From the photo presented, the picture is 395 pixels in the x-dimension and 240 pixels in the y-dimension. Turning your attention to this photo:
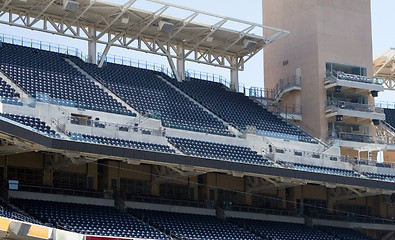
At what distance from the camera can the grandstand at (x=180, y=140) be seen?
37750mm

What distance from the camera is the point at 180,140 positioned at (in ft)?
141

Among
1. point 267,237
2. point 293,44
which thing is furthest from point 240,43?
point 267,237

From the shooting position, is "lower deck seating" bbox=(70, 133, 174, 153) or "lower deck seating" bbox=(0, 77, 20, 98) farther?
"lower deck seating" bbox=(0, 77, 20, 98)

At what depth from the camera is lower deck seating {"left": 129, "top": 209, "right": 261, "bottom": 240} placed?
132 ft

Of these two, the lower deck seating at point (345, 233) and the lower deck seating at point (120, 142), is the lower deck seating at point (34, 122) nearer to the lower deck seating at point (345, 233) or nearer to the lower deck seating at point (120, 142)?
the lower deck seating at point (120, 142)

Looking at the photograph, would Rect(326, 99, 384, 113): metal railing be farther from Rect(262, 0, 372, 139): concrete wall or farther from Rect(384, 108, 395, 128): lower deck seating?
Rect(384, 108, 395, 128): lower deck seating

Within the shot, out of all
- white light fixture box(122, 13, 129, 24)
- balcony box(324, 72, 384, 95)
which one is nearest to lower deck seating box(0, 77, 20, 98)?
white light fixture box(122, 13, 129, 24)

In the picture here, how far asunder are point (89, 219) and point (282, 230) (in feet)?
43.4

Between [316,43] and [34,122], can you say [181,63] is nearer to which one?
[316,43]

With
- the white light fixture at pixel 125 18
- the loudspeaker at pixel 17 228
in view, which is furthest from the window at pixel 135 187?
the loudspeaker at pixel 17 228

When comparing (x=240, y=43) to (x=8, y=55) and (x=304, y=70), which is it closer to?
(x=304, y=70)

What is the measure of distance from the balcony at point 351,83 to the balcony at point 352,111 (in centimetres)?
112

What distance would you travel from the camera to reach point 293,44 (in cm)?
5706

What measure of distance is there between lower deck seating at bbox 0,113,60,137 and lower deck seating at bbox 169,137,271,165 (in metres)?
7.49
